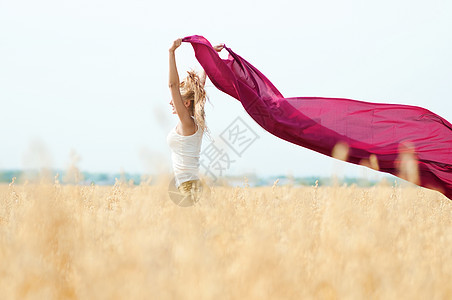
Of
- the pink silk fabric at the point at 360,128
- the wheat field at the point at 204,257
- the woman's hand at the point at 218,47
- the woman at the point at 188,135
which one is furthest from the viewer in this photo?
the woman's hand at the point at 218,47

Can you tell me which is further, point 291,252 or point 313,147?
point 313,147

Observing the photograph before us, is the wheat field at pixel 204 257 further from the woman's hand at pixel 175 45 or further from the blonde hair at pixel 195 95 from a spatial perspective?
the woman's hand at pixel 175 45

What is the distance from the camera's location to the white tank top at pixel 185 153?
4.04 metres

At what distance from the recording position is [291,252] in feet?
7.38

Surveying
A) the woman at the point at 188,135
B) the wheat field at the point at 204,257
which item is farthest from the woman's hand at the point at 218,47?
the wheat field at the point at 204,257

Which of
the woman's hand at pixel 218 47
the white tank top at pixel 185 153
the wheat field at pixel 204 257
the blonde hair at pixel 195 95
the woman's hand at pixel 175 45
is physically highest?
the woman's hand at pixel 218 47

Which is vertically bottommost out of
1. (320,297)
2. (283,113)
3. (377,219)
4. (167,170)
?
(320,297)

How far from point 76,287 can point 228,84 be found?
3120mm

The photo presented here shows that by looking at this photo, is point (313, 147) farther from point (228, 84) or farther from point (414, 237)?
point (414, 237)

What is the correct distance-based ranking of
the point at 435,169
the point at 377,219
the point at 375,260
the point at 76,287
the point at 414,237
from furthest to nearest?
the point at 435,169, the point at 414,237, the point at 377,219, the point at 375,260, the point at 76,287

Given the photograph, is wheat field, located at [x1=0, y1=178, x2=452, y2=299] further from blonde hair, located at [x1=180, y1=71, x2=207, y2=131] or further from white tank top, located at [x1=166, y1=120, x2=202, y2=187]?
blonde hair, located at [x1=180, y1=71, x2=207, y2=131]

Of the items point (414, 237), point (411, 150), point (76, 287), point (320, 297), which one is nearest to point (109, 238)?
point (76, 287)

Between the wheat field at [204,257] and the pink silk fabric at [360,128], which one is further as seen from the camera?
the pink silk fabric at [360,128]

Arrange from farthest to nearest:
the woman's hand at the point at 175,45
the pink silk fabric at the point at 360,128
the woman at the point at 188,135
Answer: the pink silk fabric at the point at 360,128, the woman at the point at 188,135, the woman's hand at the point at 175,45
